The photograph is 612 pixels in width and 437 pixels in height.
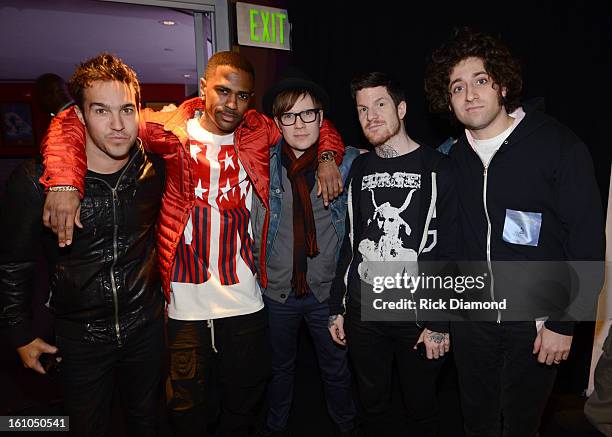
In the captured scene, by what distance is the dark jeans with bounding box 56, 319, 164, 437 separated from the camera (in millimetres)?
1786

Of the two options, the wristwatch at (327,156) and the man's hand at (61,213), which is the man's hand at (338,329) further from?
the man's hand at (61,213)

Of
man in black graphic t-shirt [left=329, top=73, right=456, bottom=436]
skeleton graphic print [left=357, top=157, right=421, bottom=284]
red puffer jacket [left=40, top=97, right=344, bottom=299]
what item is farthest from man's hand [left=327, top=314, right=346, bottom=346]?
red puffer jacket [left=40, top=97, right=344, bottom=299]

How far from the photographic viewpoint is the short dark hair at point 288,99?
6.97ft

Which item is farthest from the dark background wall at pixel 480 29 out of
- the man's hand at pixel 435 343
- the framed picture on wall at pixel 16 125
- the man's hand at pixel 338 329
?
the framed picture on wall at pixel 16 125

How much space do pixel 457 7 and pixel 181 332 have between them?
240cm

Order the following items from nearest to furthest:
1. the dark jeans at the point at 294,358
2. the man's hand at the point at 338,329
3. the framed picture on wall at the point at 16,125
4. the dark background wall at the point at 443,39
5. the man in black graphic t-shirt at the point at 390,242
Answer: the man in black graphic t-shirt at the point at 390,242, the man's hand at the point at 338,329, the dark jeans at the point at 294,358, the dark background wall at the point at 443,39, the framed picture on wall at the point at 16,125

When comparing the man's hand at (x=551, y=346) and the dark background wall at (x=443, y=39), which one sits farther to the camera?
the dark background wall at (x=443, y=39)

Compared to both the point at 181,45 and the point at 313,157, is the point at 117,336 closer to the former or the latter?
the point at 313,157

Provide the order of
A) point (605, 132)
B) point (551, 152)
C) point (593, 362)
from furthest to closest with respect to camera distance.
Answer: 1. point (593, 362)
2. point (605, 132)
3. point (551, 152)

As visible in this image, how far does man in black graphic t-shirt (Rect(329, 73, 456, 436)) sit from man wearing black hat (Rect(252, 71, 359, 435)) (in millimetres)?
171

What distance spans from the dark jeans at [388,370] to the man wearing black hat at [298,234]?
0.27m

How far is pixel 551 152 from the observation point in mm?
1701

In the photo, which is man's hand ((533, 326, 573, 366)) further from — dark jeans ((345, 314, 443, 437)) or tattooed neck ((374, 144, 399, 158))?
tattooed neck ((374, 144, 399, 158))

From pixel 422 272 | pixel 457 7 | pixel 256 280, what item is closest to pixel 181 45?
pixel 457 7
